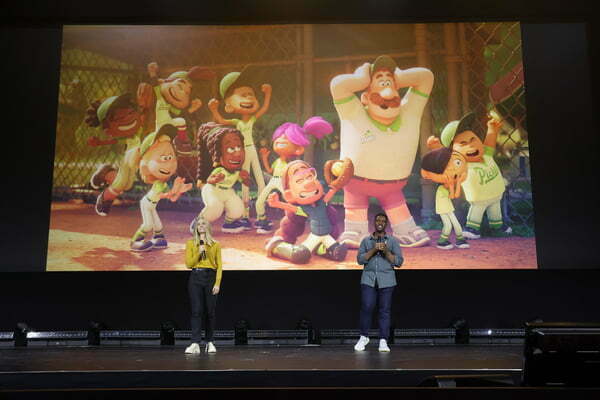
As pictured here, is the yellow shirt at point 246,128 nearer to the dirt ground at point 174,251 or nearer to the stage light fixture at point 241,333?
the dirt ground at point 174,251

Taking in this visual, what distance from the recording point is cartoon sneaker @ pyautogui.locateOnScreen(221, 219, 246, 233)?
6.67 m

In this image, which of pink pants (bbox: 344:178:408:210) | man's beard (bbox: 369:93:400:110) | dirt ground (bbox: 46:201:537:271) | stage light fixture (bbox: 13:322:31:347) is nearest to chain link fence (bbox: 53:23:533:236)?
pink pants (bbox: 344:178:408:210)

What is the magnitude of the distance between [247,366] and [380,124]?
3484 millimetres

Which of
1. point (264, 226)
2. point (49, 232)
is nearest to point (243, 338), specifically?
point (264, 226)

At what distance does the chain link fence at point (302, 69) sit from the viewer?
676cm

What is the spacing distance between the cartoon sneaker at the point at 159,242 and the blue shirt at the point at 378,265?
2413mm

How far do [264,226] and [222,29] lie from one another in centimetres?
244

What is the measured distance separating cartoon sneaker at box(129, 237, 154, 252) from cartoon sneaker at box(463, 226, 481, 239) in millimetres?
3652

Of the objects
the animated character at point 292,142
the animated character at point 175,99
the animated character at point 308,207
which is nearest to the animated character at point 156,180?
the animated character at point 175,99

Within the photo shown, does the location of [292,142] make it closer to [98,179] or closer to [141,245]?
[141,245]

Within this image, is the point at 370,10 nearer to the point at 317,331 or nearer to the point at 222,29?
the point at 222,29

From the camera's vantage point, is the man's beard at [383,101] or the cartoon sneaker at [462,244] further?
the man's beard at [383,101]

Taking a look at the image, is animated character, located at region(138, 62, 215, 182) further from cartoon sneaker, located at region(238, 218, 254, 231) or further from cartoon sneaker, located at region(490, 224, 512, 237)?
cartoon sneaker, located at region(490, 224, 512, 237)

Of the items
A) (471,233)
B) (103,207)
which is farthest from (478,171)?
(103,207)
